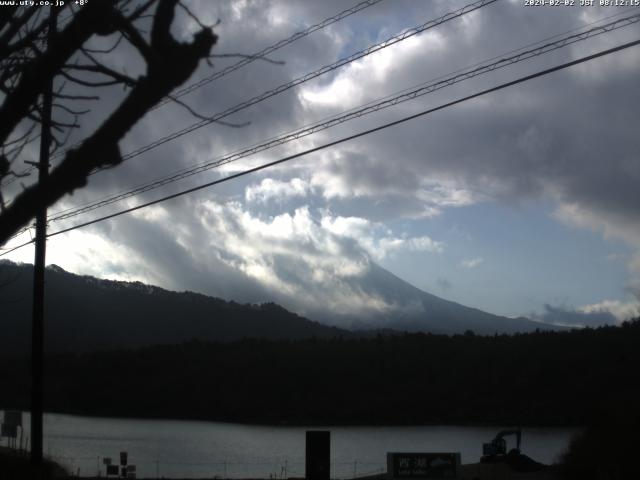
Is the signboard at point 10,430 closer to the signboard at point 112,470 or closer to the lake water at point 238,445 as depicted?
the lake water at point 238,445

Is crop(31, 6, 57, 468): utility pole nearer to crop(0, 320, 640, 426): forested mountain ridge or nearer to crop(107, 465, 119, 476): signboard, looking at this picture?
crop(107, 465, 119, 476): signboard

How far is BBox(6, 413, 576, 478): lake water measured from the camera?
5106cm

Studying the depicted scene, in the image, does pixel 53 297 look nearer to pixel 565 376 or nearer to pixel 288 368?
pixel 288 368

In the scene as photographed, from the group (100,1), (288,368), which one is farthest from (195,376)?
(100,1)

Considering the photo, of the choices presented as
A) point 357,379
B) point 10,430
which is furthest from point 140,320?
point 10,430

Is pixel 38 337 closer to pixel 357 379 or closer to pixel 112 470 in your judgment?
pixel 112 470

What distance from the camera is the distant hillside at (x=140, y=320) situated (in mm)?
157000

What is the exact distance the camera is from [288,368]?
360ft

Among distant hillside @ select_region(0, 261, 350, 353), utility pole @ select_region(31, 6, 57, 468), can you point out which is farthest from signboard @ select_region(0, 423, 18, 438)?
distant hillside @ select_region(0, 261, 350, 353)

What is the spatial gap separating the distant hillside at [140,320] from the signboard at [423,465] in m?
123

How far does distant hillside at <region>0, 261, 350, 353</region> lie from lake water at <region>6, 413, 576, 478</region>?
5992cm

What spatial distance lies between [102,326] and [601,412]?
140 metres

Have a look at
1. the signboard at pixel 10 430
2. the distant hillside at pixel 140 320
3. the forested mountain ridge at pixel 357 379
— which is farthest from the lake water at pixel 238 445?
the distant hillside at pixel 140 320

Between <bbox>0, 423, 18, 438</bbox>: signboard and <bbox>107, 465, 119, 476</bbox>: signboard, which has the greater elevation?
<bbox>0, 423, 18, 438</bbox>: signboard
